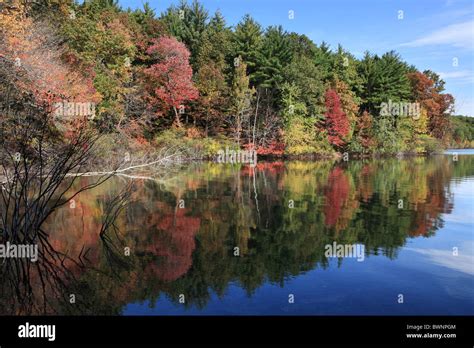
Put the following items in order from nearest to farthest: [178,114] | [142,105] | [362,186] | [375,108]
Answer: [362,186], [142,105], [178,114], [375,108]

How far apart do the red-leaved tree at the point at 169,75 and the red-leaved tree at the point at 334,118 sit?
1222 centimetres

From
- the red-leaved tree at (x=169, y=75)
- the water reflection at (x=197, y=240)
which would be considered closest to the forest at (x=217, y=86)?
the red-leaved tree at (x=169, y=75)

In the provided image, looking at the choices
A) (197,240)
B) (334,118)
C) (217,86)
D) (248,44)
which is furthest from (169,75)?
(197,240)

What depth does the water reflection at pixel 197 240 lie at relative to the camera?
5.63 m

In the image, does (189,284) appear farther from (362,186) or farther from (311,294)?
(362,186)

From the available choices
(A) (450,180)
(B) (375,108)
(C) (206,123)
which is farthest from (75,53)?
(B) (375,108)

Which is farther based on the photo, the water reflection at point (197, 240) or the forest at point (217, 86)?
the forest at point (217, 86)

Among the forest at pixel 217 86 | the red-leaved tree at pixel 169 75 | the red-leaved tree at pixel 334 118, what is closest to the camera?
the forest at pixel 217 86

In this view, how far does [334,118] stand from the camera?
121 ft

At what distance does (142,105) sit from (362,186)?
17.0 meters

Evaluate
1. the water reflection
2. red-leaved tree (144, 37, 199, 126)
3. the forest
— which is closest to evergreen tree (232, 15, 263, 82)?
the forest

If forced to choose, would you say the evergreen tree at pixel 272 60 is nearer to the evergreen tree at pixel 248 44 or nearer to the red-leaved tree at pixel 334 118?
the evergreen tree at pixel 248 44

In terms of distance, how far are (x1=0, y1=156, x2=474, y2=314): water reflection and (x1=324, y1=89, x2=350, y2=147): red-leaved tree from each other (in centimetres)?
2283

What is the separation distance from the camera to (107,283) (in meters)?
5.86
